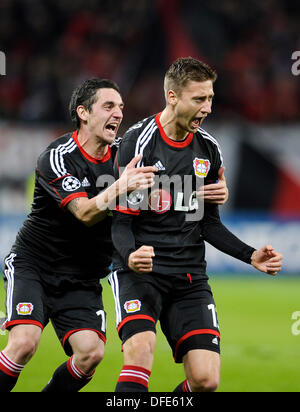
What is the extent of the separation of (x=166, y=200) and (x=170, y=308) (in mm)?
705

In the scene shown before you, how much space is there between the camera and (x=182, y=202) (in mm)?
4734

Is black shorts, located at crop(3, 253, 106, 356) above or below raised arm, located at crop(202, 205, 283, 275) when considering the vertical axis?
below

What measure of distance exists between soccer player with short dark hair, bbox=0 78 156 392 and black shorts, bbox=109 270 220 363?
0.57 metres

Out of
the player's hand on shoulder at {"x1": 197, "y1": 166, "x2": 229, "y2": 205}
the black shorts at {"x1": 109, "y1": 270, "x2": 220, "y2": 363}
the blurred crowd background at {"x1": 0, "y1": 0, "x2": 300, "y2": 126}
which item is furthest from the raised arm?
the blurred crowd background at {"x1": 0, "y1": 0, "x2": 300, "y2": 126}

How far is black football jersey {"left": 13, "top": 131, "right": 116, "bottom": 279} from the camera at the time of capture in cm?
523

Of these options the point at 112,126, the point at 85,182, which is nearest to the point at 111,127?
the point at 112,126

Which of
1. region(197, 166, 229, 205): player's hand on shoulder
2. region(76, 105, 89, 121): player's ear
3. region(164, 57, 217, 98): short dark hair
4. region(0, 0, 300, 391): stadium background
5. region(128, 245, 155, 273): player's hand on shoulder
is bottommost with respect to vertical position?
region(128, 245, 155, 273): player's hand on shoulder

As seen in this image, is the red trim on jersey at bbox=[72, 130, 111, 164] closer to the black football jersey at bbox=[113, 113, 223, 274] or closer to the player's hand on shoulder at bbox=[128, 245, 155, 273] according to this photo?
the black football jersey at bbox=[113, 113, 223, 274]

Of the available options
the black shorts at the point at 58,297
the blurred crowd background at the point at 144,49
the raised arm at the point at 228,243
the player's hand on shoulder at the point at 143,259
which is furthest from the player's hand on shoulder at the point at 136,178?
the blurred crowd background at the point at 144,49

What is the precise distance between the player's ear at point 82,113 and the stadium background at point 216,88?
18.5 feet

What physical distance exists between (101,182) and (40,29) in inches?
487

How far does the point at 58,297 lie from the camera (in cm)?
523

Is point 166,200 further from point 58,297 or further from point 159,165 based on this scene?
point 58,297

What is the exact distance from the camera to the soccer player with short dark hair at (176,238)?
448 cm
